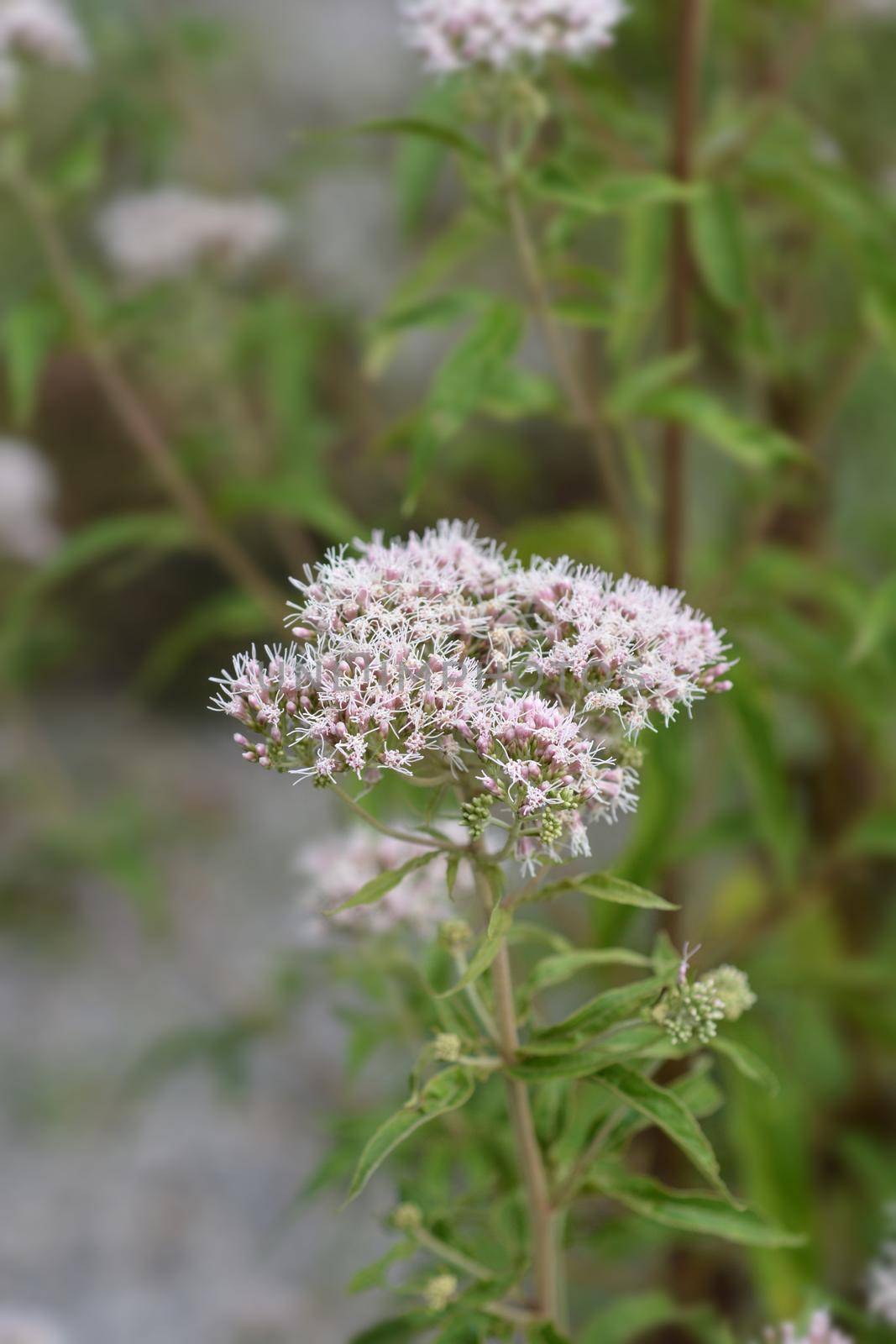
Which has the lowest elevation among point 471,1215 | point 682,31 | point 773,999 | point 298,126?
point 471,1215

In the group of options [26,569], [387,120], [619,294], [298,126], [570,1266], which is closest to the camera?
[387,120]

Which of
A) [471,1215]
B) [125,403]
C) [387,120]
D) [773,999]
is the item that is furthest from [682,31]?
[773,999]

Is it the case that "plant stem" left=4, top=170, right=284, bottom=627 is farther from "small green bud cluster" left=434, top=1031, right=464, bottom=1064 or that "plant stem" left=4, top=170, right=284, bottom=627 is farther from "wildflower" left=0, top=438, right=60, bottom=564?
"small green bud cluster" left=434, top=1031, right=464, bottom=1064

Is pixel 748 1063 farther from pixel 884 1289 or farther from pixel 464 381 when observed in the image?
pixel 464 381

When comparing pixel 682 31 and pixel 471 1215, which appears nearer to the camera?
pixel 471 1215

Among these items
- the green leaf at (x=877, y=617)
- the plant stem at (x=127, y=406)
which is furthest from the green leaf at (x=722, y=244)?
the plant stem at (x=127, y=406)

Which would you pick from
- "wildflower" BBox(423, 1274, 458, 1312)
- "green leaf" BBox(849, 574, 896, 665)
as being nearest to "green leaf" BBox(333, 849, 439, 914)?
"wildflower" BBox(423, 1274, 458, 1312)

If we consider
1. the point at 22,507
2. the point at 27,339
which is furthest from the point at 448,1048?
the point at 22,507

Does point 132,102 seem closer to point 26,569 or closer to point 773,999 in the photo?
point 26,569
